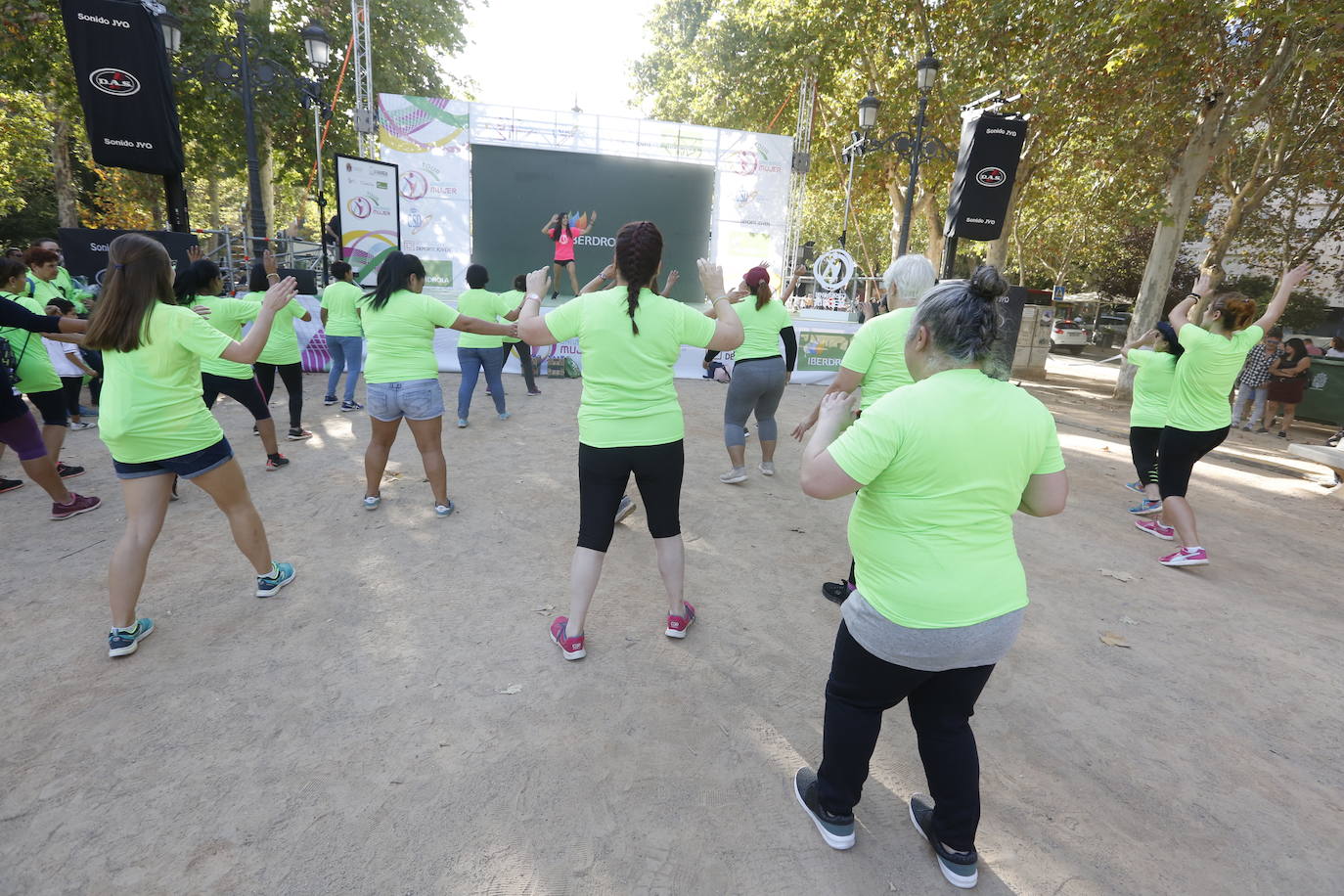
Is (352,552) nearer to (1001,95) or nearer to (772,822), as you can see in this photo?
(772,822)

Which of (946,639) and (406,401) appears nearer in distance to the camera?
(946,639)

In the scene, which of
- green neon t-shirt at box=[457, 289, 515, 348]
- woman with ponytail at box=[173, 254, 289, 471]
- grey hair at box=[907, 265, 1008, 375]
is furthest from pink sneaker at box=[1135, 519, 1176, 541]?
woman with ponytail at box=[173, 254, 289, 471]

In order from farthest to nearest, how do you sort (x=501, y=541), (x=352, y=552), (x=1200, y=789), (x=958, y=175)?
(x=958, y=175), (x=501, y=541), (x=352, y=552), (x=1200, y=789)

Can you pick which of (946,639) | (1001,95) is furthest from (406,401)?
(1001,95)

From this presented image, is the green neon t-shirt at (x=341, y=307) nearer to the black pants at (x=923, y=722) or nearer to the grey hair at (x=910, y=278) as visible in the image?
the grey hair at (x=910, y=278)

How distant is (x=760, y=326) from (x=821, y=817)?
12.7 feet

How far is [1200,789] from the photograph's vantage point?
A: 2.45m

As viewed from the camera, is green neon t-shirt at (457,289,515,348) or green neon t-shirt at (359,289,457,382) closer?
green neon t-shirt at (359,289,457,382)

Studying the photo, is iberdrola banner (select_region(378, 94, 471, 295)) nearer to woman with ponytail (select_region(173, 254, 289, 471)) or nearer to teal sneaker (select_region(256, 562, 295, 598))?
woman with ponytail (select_region(173, 254, 289, 471))

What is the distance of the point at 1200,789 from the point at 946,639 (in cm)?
169

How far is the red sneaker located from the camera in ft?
14.4

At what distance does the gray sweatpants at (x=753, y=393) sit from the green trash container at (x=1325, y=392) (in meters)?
11.4

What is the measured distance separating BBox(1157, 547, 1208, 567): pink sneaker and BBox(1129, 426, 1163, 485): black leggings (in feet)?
3.22

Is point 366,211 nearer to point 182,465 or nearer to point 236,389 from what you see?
point 236,389
